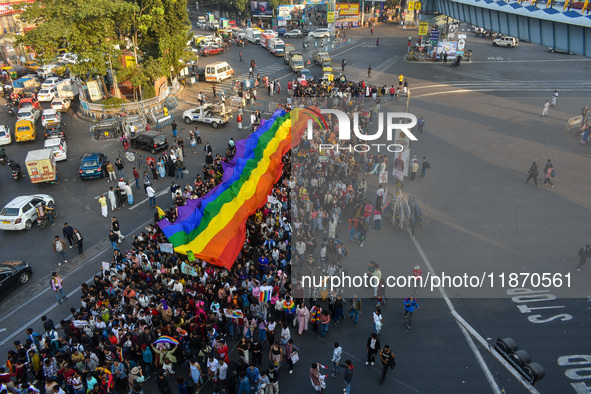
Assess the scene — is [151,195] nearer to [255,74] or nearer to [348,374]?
[348,374]

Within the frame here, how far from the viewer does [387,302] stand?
54.1 feet

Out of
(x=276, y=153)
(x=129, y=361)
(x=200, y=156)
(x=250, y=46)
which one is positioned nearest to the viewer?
(x=129, y=361)

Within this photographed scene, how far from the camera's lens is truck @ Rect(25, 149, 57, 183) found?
83.9 ft

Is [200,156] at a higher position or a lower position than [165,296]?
higher

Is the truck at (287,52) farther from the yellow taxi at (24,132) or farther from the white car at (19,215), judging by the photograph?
the white car at (19,215)

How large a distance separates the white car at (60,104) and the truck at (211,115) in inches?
459

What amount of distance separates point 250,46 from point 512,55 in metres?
35.7

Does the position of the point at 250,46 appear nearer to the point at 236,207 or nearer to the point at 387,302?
the point at 236,207

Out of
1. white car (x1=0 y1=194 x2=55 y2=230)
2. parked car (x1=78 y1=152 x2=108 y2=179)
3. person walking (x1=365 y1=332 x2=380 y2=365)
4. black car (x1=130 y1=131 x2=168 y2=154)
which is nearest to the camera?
person walking (x1=365 y1=332 x2=380 y2=365)

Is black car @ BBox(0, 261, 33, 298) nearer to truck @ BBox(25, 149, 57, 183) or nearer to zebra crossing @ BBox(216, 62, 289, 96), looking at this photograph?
truck @ BBox(25, 149, 57, 183)

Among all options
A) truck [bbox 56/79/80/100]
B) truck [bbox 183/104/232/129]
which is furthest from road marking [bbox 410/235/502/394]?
truck [bbox 56/79/80/100]

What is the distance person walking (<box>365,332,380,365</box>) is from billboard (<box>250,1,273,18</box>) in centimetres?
7113

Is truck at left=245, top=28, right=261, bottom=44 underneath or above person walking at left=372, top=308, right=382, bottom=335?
above

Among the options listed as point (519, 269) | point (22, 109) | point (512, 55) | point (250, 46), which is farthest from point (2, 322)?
point (512, 55)
